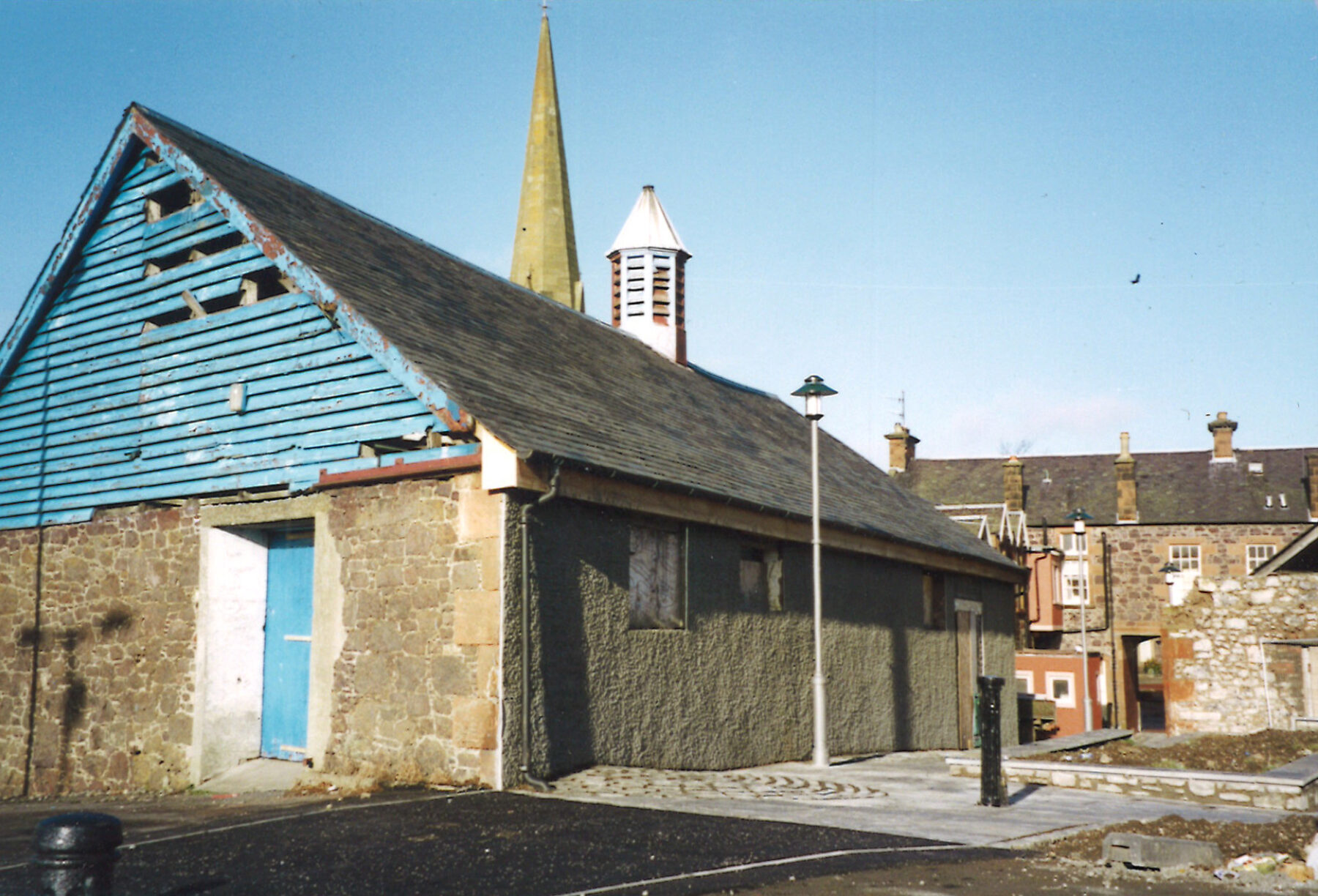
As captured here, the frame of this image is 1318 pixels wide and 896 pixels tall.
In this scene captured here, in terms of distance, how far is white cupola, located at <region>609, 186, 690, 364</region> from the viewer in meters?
21.2

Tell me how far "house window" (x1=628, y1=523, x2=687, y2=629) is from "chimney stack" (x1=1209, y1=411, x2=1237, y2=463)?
37450 millimetres

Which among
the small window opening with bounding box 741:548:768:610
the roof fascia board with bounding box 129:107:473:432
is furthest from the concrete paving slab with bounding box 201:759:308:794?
the small window opening with bounding box 741:548:768:610

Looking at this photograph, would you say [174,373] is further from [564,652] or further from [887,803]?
[887,803]

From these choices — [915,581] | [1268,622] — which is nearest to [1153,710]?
[1268,622]

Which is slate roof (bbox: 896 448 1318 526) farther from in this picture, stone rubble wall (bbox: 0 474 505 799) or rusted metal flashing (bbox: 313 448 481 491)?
rusted metal flashing (bbox: 313 448 481 491)

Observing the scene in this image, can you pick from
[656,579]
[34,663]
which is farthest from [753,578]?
[34,663]

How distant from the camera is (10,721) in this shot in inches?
547

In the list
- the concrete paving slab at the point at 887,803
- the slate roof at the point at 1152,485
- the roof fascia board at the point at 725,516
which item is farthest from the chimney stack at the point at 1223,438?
the concrete paving slab at the point at 887,803

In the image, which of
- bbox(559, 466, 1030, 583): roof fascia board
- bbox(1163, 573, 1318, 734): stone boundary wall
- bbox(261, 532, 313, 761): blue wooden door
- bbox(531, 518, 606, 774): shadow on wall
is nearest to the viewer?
bbox(531, 518, 606, 774): shadow on wall

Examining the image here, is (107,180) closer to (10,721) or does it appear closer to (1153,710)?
(10,721)

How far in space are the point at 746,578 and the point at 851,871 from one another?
705 cm

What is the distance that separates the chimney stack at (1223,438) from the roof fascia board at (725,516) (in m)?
29.5

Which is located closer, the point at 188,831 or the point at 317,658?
the point at 188,831

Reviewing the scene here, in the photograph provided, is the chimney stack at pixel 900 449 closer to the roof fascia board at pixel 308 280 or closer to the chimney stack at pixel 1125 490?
the chimney stack at pixel 1125 490
